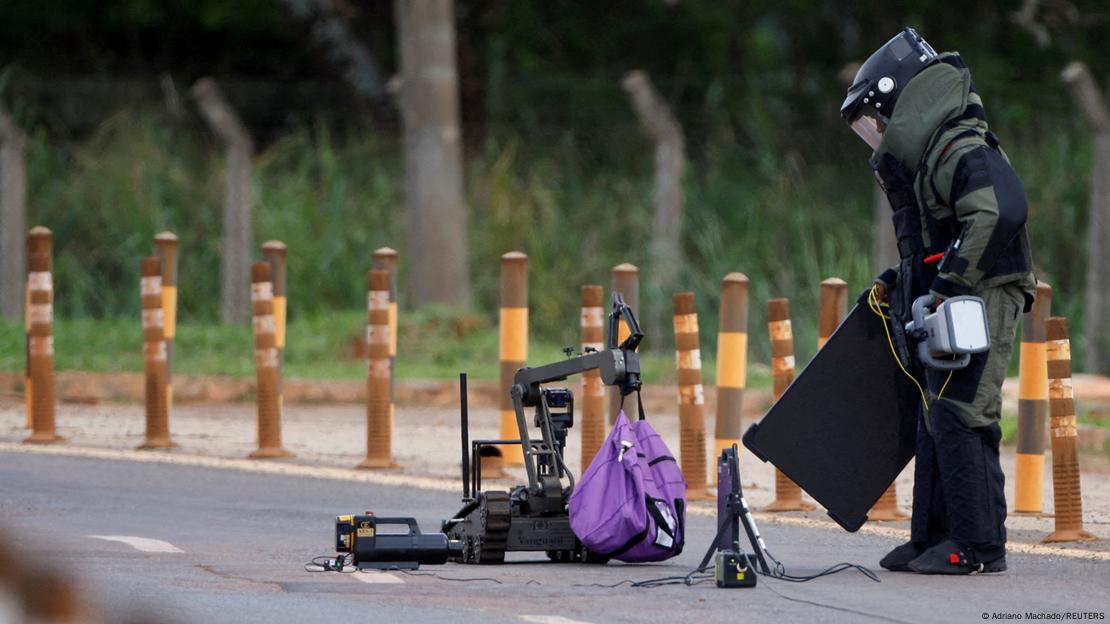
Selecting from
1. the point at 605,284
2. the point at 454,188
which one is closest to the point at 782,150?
the point at 605,284

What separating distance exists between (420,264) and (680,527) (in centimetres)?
1067

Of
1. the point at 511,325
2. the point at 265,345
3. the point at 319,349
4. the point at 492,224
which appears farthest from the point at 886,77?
the point at 492,224

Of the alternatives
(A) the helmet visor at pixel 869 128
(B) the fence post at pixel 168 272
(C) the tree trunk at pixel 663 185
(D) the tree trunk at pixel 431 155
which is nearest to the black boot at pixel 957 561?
(A) the helmet visor at pixel 869 128

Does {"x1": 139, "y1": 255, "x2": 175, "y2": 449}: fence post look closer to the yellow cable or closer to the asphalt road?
the asphalt road

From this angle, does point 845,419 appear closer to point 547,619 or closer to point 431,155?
point 547,619

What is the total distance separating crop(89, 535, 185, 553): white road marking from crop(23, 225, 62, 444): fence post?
4.06 metres

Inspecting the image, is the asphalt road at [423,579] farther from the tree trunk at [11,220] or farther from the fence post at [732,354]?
the tree trunk at [11,220]

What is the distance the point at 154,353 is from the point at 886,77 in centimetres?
532

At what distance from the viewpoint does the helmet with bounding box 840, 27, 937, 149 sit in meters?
6.64

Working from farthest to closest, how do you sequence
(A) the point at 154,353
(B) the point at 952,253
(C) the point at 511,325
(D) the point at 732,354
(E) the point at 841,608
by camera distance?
(A) the point at 154,353 < (C) the point at 511,325 < (D) the point at 732,354 < (B) the point at 952,253 < (E) the point at 841,608

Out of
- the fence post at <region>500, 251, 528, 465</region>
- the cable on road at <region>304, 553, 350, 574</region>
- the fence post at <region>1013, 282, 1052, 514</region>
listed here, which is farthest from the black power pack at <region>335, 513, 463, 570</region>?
the fence post at <region>500, 251, 528, 465</region>

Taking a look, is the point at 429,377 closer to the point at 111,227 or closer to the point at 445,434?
the point at 445,434

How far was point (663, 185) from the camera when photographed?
1692cm

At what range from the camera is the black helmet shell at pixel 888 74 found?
6.64m
